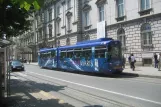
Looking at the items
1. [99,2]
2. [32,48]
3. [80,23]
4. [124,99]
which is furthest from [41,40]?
[124,99]

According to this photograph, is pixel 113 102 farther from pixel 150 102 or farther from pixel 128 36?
pixel 128 36

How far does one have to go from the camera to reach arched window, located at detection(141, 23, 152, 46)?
28.2 m

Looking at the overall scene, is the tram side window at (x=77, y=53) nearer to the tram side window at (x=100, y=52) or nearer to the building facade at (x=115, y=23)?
the tram side window at (x=100, y=52)

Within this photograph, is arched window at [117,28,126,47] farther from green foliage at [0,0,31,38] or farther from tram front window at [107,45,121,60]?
A: green foliage at [0,0,31,38]

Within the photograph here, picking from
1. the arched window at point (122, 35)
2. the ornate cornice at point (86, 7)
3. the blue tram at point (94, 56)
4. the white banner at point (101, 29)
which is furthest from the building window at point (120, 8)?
the blue tram at point (94, 56)

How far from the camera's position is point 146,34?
28.7m

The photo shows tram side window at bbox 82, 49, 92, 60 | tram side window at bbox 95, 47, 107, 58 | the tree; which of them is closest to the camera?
the tree

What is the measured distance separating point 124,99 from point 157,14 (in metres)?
19.0

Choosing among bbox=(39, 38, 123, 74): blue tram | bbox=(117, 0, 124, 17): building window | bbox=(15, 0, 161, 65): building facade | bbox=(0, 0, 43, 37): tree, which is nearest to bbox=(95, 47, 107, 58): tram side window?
bbox=(39, 38, 123, 74): blue tram

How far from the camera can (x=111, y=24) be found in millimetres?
34312

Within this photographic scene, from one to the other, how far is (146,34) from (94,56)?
8.94 metres

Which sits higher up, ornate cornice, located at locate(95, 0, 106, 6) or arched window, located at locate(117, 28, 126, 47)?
ornate cornice, located at locate(95, 0, 106, 6)

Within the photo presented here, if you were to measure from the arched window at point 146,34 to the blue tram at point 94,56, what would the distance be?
758 centimetres

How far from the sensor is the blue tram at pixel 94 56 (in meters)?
21.2
